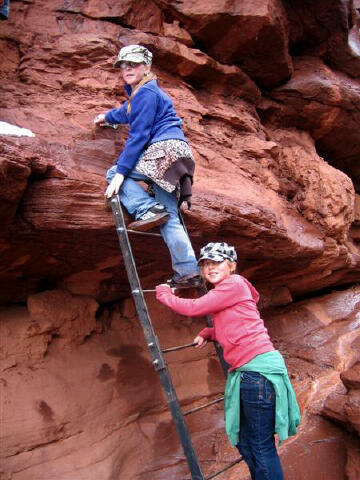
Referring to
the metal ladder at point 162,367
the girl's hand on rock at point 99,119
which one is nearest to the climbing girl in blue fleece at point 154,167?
the metal ladder at point 162,367

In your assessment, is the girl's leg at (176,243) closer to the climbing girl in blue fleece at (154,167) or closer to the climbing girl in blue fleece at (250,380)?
the climbing girl in blue fleece at (154,167)

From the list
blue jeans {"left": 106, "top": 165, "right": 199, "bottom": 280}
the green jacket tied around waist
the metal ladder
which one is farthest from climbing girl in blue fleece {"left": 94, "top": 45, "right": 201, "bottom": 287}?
the green jacket tied around waist

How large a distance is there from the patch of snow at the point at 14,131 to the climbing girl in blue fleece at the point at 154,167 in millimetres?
765

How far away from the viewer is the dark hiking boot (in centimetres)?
311

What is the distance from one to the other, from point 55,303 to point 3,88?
82.1 inches

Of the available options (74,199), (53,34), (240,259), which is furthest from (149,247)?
(53,34)

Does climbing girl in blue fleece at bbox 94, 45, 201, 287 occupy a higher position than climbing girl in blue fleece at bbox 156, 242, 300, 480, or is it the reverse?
climbing girl in blue fleece at bbox 94, 45, 201, 287

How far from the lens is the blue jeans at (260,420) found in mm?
2527

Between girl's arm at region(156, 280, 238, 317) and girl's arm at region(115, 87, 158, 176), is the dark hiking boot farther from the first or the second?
girl's arm at region(156, 280, 238, 317)

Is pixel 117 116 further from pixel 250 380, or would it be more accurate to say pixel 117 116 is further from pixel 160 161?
pixel 250 380

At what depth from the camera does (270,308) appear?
20.9 feet

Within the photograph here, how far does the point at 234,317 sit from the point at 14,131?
85.3 inches

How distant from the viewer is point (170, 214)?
3268 mm

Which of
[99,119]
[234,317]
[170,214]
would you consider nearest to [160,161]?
[170,214]
